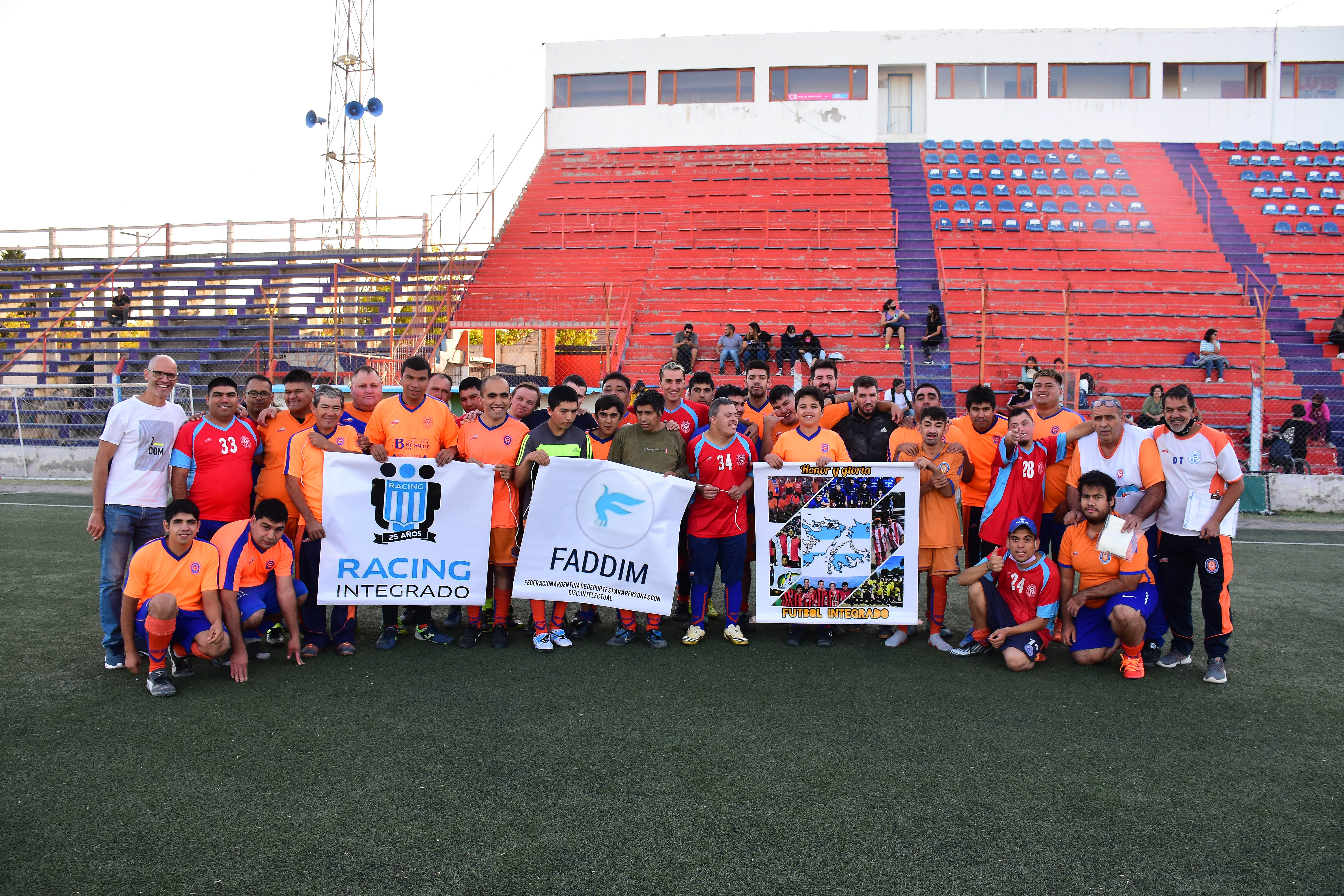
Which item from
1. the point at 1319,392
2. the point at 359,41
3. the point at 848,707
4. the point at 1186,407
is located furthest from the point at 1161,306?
the point at 359,41

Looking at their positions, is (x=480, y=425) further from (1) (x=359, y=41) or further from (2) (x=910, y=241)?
(1) (x=359, y=41)

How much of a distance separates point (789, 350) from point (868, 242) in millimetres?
6511

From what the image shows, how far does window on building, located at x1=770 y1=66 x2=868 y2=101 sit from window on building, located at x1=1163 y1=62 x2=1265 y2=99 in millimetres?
9330

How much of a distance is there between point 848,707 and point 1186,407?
2840mm

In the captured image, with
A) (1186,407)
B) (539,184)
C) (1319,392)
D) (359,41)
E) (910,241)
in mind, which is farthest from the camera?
(359,41)

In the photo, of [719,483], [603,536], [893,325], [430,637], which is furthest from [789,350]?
[430,637]

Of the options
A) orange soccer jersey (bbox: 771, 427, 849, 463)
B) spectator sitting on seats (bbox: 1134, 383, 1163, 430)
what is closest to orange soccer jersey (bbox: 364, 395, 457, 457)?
orange soccer jersey (bbox: 771, 427, 849, 463)

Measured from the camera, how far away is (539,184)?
24.7 meters

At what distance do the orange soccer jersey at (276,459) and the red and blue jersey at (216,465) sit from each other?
0.19 metres

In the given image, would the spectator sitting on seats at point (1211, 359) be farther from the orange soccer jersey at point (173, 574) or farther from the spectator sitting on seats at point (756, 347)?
the orange soccer jersey at point (173, 574)

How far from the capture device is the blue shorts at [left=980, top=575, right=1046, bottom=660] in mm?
5188

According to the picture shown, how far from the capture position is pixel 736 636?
5.68 m

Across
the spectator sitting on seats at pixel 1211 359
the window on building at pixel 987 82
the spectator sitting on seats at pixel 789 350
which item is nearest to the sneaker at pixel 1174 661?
the spectator sitting on seats at pixel 789 350

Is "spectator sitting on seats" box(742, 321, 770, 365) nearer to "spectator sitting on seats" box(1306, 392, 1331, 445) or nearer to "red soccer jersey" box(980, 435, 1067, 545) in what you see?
"spectator sitting on seats" box(1306, 392, 1331, 445)
